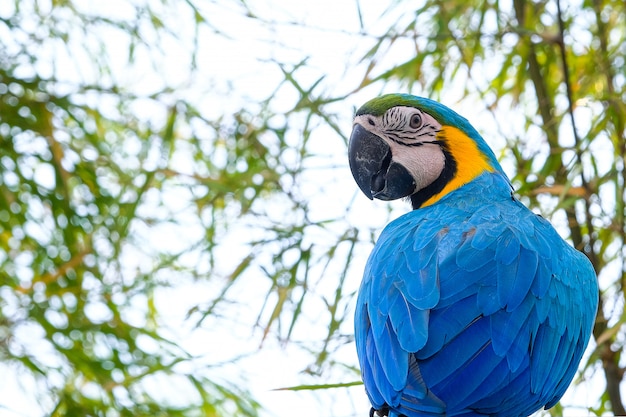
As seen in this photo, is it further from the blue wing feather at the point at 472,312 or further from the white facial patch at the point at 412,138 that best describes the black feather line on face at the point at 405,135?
the blue wing feather at the point at 472,312

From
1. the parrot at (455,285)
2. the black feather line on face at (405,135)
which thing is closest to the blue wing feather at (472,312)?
the parrot at (455,285)

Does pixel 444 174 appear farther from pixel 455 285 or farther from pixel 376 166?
pixel 455 285

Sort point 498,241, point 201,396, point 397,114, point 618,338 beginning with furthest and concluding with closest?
1. point 201,396
2. point 618,338
3. point 397,114
4. point 498,241

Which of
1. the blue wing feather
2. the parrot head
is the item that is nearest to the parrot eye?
the parrot head

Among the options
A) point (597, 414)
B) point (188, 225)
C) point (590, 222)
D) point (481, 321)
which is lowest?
point (597, 414)

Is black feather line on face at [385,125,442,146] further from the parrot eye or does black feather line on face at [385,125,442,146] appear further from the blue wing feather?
the blue wing feather

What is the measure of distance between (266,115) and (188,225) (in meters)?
0.49

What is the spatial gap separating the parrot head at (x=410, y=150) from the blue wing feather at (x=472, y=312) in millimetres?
69

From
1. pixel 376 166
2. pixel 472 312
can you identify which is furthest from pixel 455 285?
pixel 376 166

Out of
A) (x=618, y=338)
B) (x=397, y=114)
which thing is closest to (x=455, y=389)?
(x=397, y=114)

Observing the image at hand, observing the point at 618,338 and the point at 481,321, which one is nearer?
the point at 481,321

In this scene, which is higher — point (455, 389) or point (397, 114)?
point (397, 114)

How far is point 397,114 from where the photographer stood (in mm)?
1291

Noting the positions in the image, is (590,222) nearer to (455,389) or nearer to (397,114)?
(397,114)
